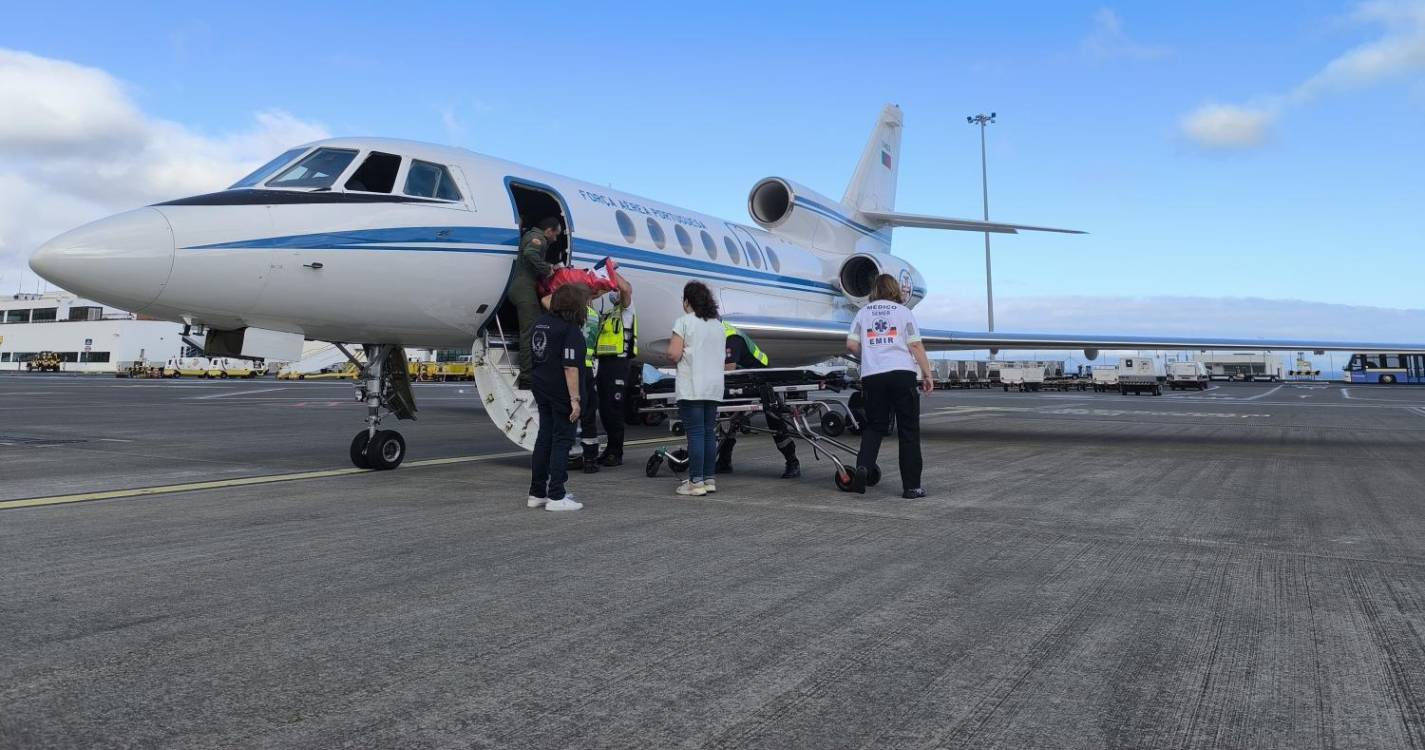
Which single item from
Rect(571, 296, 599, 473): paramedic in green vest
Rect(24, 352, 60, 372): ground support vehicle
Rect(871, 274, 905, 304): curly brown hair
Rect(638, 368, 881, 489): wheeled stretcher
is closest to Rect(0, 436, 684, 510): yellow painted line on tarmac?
Rect(571, 296, 599, 473): paramedic in green vest

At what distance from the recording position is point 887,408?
6.56 meters

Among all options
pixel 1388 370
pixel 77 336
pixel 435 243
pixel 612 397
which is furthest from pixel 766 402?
pixel 77 336

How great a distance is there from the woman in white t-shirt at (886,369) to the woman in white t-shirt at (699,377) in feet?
3.95

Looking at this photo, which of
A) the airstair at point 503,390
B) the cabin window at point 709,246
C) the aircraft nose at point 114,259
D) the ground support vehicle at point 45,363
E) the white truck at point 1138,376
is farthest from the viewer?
the ground support vehicle at point 45,363

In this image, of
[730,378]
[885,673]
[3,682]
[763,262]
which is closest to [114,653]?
[3,682]

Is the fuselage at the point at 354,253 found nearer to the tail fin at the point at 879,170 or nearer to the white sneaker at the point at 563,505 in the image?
the white sneaker at the point at 563,505

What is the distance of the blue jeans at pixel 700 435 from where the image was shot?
20.5 ft

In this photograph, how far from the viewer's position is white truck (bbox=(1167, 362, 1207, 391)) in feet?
179

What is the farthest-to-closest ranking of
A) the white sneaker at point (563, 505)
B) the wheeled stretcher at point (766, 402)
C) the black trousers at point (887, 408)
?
the wheeled stretcher at point (766, 402) < the black trousers at point (887, 408) < the white sneaker at point (563, 505)

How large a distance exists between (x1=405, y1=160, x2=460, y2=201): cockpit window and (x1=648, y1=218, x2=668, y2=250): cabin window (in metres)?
3.22

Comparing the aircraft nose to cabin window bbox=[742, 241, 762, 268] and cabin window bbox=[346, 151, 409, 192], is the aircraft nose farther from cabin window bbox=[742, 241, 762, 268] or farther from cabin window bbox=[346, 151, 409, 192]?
cabin window bbox=[742, 241, 762, 268]

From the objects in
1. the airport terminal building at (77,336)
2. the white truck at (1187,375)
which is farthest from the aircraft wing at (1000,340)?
the airport terminal building at (77,336)

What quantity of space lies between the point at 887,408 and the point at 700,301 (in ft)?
5.76

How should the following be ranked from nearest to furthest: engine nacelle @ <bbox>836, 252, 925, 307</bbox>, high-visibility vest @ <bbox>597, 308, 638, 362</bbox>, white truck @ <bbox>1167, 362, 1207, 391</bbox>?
high-visibility vest @ <bbox>597, 308, 638, 362</bbox>, engine nacelle @ <bbox>836, 252, 925, 307</bbox>, white truck @ <bbox>1167, 362, 1207, 391</bbox>
